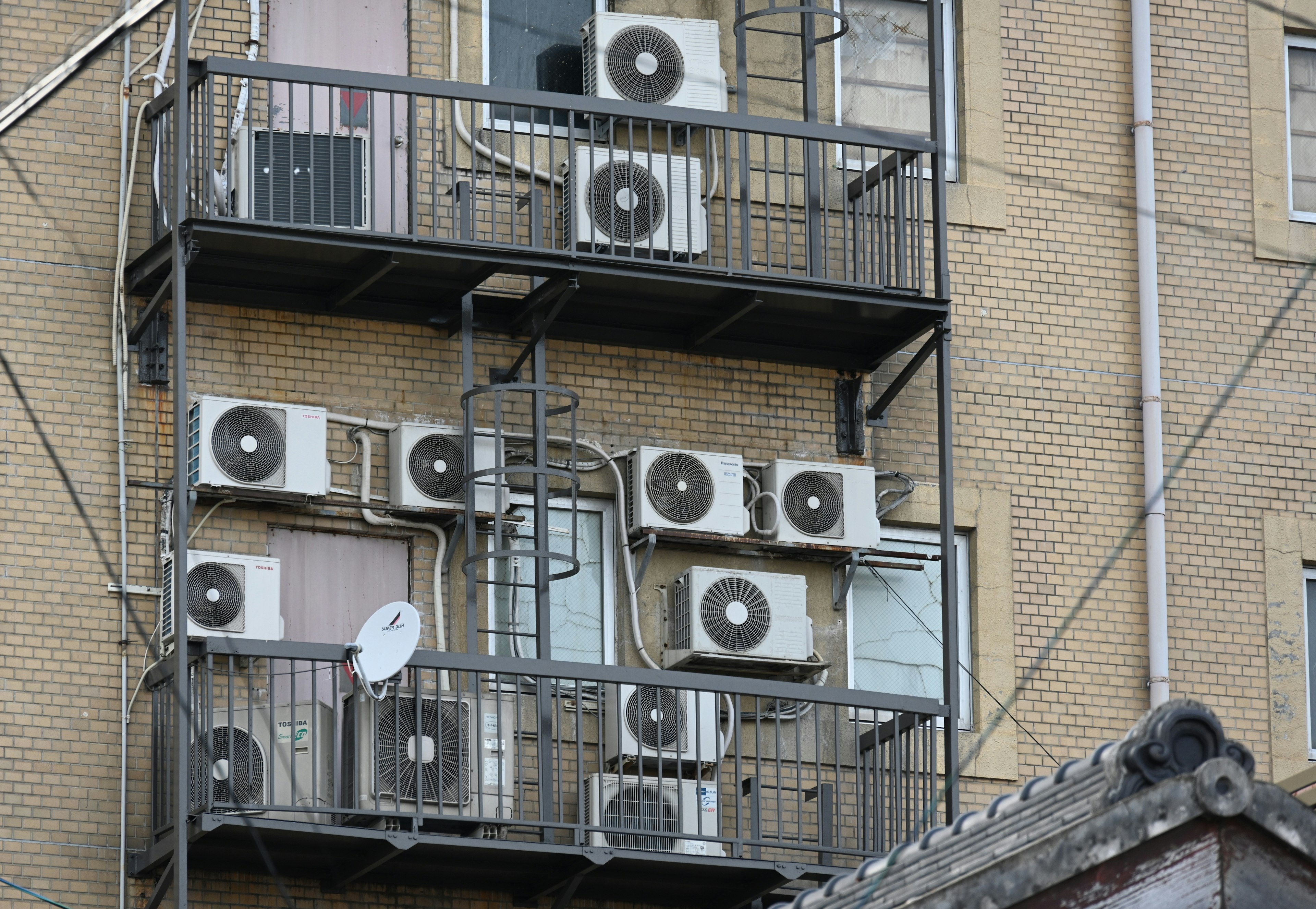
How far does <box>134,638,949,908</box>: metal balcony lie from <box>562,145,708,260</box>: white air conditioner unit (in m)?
2.57

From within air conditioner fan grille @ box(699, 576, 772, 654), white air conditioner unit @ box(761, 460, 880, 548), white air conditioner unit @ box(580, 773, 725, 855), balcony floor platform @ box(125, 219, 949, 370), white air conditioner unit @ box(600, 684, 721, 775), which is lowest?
white air conditioner unit @ box(580, 773, 725, 855)

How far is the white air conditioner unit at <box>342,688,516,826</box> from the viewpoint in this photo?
14.2 m

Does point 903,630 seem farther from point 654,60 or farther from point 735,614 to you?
point 654,60

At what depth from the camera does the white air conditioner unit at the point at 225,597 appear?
14.5 metres

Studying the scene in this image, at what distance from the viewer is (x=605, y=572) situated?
52.1 ft

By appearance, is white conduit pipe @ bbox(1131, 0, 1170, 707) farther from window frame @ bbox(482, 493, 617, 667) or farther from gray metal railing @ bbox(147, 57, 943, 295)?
window frame @ bbox(482, 493, 617, 667)

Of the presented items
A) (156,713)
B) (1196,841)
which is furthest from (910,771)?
(1196,841)

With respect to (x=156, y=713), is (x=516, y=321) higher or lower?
higher

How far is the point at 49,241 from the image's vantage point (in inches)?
594

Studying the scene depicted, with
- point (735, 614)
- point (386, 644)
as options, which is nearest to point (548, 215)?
point (735, 614)

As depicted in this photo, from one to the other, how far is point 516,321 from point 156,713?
10.3 feet

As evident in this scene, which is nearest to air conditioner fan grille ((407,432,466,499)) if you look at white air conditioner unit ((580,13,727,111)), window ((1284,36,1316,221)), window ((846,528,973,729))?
white air conditioner unit ((580,13,727,111))

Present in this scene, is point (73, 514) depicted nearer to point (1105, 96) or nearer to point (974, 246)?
point (974, 246)

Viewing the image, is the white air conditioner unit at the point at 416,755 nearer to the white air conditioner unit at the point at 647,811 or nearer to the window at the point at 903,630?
the white air conditioner unit at the point at 647,811
